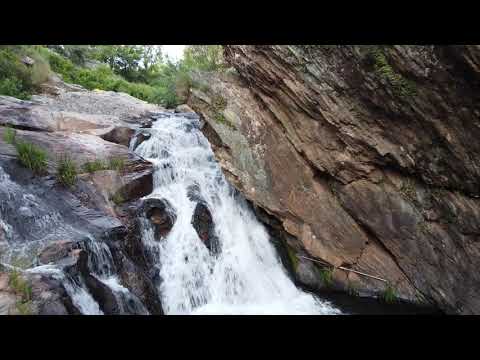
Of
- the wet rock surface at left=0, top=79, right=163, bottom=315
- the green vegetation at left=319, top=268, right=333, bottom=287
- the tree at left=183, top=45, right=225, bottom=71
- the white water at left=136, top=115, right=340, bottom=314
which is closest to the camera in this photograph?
the wet rock surface at left=0, top=79, right=163, bottom=315

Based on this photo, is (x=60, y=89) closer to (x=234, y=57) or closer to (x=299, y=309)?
(x=234, y=57)

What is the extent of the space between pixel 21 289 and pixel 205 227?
3953 mm

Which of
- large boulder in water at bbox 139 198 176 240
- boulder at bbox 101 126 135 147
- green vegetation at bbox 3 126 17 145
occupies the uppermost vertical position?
boulder at bbox 101 126 135 147

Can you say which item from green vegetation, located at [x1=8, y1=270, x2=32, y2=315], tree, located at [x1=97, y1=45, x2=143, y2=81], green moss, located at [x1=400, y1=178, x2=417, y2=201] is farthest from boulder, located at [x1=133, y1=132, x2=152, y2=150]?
tree, located at [x1=97, y1=45, x2=143, y2=81]

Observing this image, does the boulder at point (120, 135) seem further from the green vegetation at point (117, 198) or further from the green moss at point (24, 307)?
the green moss at point (24, 307)

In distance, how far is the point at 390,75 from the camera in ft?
18.6

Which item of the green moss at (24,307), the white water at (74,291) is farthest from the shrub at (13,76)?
the green moss at (24,307)

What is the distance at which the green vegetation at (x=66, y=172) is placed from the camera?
6051mm

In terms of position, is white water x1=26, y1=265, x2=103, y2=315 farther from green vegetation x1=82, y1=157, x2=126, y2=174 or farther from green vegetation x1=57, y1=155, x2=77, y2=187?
green vegetation x1=82, y1=157, x2=126, y2=174

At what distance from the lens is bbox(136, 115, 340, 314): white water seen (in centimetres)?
614

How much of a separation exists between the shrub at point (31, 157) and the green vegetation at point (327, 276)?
643 cm

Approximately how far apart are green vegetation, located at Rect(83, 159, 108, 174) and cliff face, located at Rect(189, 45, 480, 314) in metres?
2.63

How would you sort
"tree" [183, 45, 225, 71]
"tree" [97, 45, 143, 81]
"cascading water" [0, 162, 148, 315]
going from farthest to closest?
"tree" [97, 45, 143, 81] < "tree" [183, 45, 225, 71] < "cascading water" [0, 162, 148, 315]
